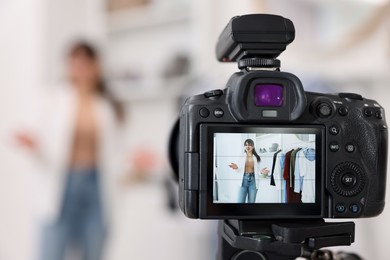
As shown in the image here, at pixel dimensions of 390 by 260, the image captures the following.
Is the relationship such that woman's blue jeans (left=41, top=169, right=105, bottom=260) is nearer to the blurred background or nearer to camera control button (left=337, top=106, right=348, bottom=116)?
the blurred background

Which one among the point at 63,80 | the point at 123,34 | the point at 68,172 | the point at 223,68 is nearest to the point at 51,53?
the point at 63,80

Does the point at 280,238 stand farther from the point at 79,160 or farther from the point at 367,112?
the point at 79,160

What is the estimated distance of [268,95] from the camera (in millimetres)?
780

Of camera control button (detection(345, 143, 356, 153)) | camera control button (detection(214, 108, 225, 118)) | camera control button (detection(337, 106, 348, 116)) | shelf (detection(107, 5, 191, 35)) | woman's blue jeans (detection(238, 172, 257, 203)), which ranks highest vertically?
shelf (detection(107, 5, 191, 35))

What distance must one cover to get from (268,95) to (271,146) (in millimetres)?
67

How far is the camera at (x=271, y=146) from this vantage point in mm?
758

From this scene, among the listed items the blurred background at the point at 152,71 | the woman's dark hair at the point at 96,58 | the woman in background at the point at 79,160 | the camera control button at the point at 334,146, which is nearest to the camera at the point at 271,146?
the camera control button at the point at 334,146

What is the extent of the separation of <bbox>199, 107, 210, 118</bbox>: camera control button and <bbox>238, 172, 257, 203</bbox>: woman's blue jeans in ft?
0.30

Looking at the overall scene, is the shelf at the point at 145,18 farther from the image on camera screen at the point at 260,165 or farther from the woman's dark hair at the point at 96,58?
the image on camera screen at the point at 260,165

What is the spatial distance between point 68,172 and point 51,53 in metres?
0.97

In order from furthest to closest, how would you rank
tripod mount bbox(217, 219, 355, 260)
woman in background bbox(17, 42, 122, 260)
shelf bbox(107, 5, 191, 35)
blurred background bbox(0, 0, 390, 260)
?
shelf bbox(107, 5, 191, 35), woman in background bbox(17, 42, 122, 260), blurred background bbox(0, 0, 390, 260), tripod mount bbox(217, 219, 355, 260)

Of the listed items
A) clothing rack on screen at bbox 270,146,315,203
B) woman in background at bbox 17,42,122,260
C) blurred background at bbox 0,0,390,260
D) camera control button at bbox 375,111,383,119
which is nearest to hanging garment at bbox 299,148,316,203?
clothing rack on screen at bbox 270,146,315,203

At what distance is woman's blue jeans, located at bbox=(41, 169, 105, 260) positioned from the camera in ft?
8.83

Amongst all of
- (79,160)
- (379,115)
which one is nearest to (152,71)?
(79,160)
